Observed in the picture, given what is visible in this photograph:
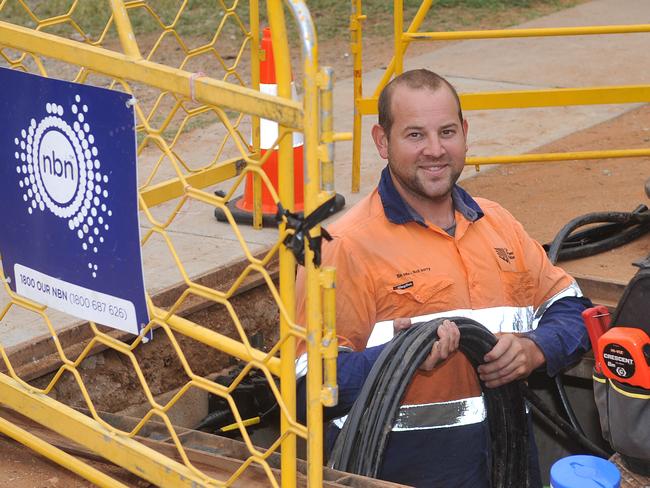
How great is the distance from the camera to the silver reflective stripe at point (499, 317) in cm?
340

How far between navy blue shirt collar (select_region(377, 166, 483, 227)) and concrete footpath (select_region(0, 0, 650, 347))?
161 centimetres

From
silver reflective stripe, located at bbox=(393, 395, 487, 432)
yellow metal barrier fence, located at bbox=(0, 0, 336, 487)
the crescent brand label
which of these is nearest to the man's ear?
yellow metal barrier fence, located at bbox=(0, 0, 336, 487)

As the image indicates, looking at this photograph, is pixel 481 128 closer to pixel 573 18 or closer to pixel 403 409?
pixel 573 18

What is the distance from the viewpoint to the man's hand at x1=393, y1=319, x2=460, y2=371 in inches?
126

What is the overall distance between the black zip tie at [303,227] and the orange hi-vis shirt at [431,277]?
2.81 ft

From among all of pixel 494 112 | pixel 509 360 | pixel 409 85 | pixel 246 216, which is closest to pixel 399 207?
pixel 409 85

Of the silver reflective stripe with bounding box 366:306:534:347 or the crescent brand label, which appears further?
the silver reflective stripe with bounding box 366:306:534:347

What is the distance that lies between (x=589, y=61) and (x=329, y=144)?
7745 millimetres

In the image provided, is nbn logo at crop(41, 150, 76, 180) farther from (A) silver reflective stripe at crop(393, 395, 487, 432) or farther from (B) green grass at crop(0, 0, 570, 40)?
(B) green grass at crop(0, 0, 570, 40)

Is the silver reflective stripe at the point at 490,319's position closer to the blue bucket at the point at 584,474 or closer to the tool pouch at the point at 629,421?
the tool pouch at the point at 629,421

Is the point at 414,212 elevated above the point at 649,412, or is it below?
above

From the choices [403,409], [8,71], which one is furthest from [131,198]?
[403,409]

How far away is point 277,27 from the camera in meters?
2.46

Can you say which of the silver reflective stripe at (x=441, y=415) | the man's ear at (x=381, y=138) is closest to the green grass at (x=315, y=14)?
the man's ear at (x=381, y=138)
